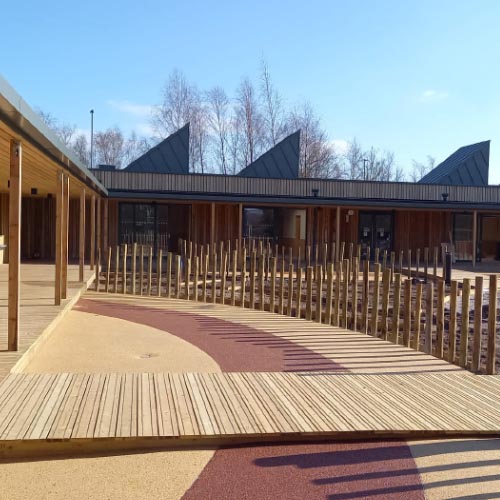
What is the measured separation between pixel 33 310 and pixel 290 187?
1914 cm

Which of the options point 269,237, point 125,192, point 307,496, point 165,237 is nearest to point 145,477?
point 307,496

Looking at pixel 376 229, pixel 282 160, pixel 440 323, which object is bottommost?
pixel 440 323

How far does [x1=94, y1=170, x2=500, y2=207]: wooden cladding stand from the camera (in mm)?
25219

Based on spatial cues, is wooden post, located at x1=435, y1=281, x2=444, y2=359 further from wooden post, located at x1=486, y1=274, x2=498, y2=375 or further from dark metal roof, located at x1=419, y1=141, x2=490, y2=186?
dark metal roof, located at x1=419, y1=141, x2=490, y2=186

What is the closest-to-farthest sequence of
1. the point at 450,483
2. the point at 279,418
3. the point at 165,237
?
1. the point at 450,483
2. the point at 279,418
3. the point at 165,237

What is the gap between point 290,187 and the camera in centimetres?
2723

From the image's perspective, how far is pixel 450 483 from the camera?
427 centimetres

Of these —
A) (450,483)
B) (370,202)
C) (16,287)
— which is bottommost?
(450,483)

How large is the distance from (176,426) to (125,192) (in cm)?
1997

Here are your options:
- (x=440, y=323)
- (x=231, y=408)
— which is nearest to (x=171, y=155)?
(x=440, y=323)

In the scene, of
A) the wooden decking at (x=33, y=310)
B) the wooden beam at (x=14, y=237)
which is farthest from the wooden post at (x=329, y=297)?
the wooden beam at (x=14, y=237)

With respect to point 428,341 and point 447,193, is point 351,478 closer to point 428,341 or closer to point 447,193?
point 428,341

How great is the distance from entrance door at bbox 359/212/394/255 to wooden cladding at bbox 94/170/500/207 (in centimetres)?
108

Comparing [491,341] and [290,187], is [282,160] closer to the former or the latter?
[290,187]
